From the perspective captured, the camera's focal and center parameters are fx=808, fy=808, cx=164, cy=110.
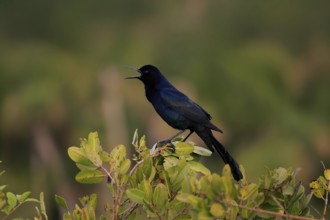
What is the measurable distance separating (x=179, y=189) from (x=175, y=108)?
72.9 inches

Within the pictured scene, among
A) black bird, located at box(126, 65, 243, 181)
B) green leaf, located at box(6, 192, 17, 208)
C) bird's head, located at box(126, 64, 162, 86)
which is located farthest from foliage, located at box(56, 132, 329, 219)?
bird's head, located at box(126, 64, 162, 86)

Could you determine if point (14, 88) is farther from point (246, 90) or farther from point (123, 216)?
point (123, 216)

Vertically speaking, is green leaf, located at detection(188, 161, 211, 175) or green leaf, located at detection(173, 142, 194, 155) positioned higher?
green leaf, located at detection(173, 142, 194, 155)

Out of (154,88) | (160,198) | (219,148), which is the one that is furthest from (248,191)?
(154,88)

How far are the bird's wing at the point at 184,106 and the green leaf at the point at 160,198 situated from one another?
173 centimetres

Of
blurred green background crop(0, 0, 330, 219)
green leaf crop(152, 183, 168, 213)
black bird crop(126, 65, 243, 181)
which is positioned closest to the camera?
green leaf crop(152, 183, 168, 213)

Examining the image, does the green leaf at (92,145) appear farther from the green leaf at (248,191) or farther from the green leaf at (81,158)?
the green leaf at (248,191)

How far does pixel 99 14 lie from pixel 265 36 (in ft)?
13.8

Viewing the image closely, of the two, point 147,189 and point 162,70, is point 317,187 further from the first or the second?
point 162,70

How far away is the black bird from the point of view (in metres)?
4.15

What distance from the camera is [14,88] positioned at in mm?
18688

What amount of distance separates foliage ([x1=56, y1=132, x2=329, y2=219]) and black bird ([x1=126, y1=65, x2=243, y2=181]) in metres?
1.20

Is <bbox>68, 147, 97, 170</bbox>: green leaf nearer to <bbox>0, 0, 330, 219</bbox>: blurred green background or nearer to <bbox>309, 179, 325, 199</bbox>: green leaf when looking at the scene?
<bbox>309, 179, 325, 199</bbox>: green leaf

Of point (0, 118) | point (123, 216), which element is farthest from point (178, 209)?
point (0, 118)
